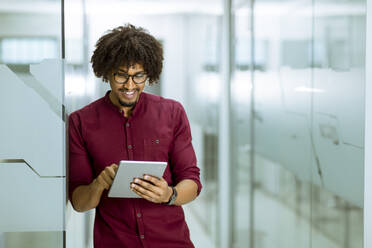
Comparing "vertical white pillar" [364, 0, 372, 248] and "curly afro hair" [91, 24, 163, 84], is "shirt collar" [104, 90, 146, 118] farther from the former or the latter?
"vertical white pillar" [364, 0, 372, 248]

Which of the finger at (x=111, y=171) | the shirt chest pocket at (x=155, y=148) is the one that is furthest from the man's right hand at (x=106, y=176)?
the shirt chest pocket at (x=155, y=148)

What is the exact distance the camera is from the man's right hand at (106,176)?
78.6 inches

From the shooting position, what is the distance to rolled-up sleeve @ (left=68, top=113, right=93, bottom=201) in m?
2.16

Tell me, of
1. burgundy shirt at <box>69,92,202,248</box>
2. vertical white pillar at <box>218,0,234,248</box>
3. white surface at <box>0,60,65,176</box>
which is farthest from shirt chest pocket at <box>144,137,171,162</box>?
vertical white pillar at <box>218,0,234,248</box>

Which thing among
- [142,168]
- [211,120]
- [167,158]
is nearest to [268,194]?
[211,120]

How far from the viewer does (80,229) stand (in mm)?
3678

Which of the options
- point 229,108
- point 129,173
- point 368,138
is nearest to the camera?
point 129,173

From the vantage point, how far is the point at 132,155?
2.21m

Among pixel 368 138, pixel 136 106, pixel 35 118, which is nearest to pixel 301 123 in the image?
pixel 368 138

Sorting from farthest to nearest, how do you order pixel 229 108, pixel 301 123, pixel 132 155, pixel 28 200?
pixel 229 108, pixel 301 123, pixel 132 155, pixel 28 200

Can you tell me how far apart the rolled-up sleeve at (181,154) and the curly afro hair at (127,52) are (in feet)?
0.69

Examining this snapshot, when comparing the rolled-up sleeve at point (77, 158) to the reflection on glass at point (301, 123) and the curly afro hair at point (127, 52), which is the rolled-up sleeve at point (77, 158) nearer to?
the curly afro hair at point (127, 52)

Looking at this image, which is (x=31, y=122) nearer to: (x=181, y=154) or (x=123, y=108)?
(x=123, y=108)

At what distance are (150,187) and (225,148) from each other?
256 centimetres
